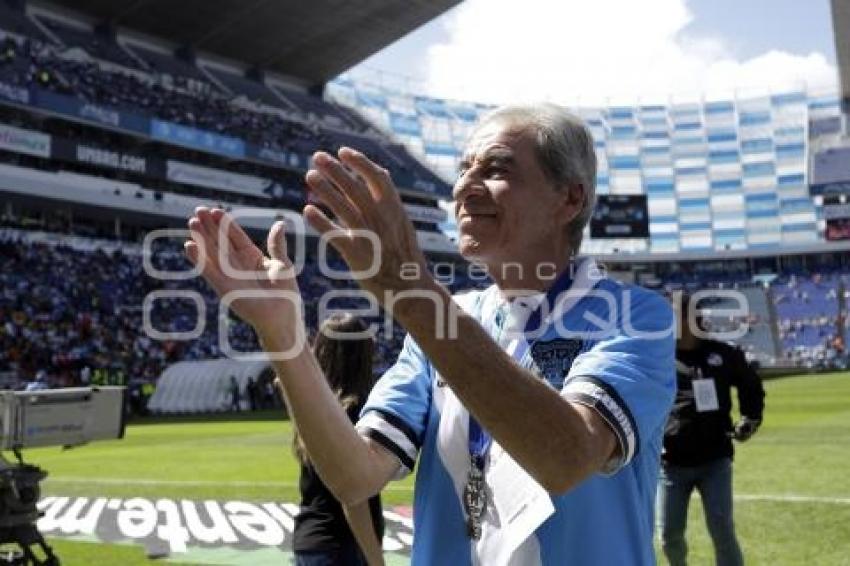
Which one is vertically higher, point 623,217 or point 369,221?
point 623,217

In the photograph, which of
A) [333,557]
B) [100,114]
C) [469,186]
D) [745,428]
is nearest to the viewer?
[469,186]

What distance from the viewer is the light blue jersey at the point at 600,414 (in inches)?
71.3

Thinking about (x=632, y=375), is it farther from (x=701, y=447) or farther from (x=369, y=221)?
(x=701, y=447)

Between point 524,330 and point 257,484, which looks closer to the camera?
point 524,330

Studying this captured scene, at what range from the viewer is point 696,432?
19.8 feet

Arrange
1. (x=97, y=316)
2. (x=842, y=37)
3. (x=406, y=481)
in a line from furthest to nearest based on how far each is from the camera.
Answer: (x=842, y=37), (x=97, y=316), (x=406, y=481)

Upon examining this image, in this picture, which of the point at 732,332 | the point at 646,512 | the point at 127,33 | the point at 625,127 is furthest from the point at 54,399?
the point at 625,127

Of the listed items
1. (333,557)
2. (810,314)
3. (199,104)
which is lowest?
(333,557)

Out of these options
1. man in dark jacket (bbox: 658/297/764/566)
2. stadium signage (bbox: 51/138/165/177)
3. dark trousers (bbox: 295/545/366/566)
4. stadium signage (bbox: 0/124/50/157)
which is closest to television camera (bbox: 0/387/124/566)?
dark trousers (bbox: 295/545/366/566)

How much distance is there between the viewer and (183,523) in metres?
9.89

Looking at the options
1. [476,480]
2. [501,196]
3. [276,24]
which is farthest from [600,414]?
[276,24]

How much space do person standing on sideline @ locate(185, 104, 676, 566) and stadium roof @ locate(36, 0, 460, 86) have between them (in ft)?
179

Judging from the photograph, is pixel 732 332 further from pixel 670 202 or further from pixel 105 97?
pixel 105 97

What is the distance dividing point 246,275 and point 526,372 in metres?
0.79
